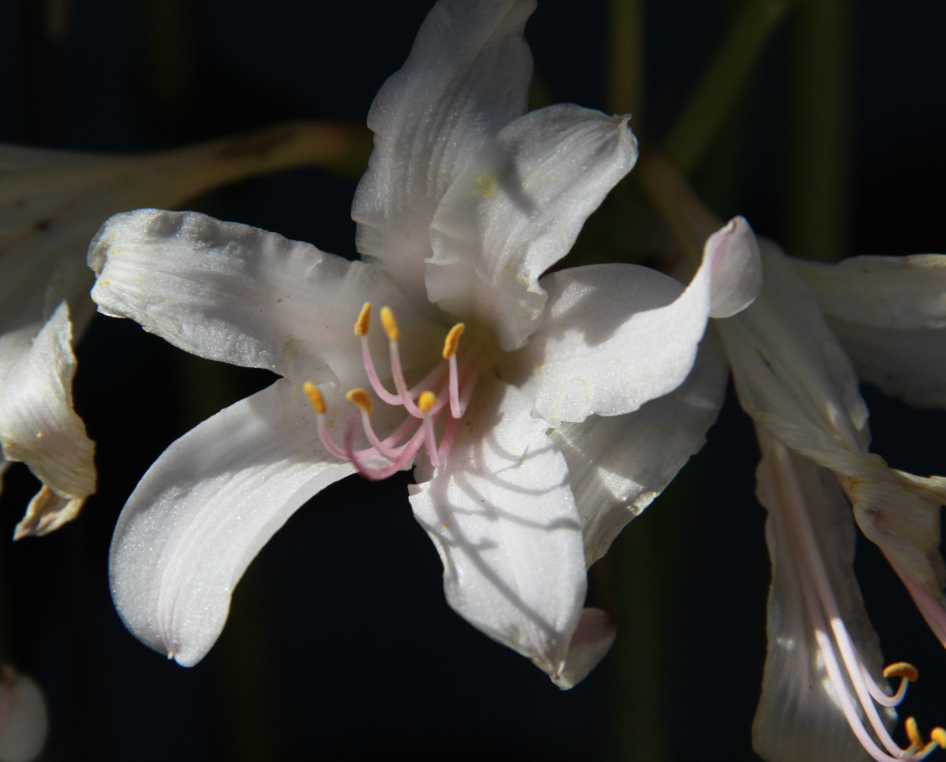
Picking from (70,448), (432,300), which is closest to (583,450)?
(432,300)

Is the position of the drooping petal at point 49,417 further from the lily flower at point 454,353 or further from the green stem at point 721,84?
the green stem at point 721,84

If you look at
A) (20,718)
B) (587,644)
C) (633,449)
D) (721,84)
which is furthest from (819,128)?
(20,718)

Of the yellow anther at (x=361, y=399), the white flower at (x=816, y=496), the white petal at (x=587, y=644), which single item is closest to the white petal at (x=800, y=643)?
the white flower at (x=816, y=496)

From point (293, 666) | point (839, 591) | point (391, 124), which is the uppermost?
point (391, 124)

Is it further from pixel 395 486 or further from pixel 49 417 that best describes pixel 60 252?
pixel 395 486

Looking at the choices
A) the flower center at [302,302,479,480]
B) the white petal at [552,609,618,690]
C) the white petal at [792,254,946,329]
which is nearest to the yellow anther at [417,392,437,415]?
the flower center at [302,302,479,480]

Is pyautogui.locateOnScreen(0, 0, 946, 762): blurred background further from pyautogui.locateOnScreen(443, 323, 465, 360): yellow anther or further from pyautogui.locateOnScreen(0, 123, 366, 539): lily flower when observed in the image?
pyautogui.locateOnScreen(443, 323, 465, 360): yellow anther

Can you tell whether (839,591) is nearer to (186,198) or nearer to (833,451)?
(833,451)
